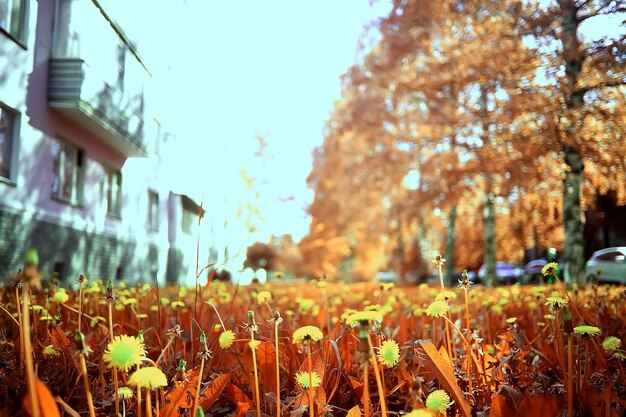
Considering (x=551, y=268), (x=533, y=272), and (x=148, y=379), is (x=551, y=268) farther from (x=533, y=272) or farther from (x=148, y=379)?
(x=533, y=272)

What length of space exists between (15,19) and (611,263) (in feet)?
7.82

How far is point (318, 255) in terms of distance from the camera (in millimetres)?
20297

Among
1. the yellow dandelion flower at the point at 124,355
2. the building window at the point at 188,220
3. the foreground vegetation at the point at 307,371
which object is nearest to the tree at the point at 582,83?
the foreground vegetation at the point at 307,371

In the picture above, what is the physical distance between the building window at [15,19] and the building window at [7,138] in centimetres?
22

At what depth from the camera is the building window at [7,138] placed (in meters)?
1.41

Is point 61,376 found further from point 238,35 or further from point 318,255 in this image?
point 318,255

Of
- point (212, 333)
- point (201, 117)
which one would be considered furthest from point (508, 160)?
point (212, 333)

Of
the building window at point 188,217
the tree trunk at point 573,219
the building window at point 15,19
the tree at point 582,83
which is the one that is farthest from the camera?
the building window at point 188,217

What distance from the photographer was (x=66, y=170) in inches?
138

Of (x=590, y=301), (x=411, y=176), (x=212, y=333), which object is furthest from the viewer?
(x=411, y=176)

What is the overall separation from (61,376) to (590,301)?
2266mm

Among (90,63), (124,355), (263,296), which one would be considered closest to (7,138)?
(90,63)

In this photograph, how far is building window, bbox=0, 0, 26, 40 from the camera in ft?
3.83

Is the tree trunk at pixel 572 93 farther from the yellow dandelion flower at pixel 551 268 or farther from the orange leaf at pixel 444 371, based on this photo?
the orange leaf at pixel 444 371
